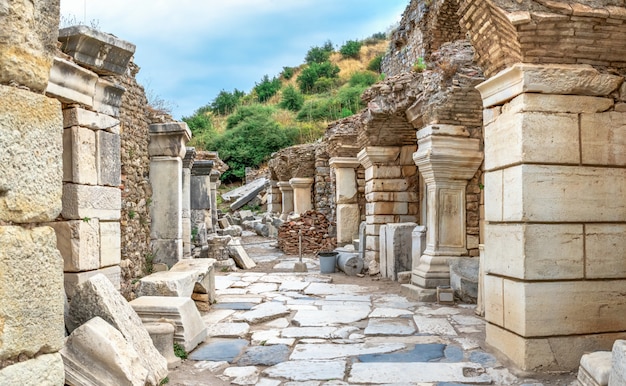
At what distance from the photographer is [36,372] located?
1852 millimetres

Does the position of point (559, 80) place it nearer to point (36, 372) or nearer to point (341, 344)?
point (341, 344)

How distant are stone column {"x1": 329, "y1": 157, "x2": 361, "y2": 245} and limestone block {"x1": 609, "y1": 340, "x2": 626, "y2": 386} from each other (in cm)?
1022

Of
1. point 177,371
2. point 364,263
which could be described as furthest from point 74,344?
point 364,263

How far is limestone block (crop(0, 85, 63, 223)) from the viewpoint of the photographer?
177 centimetres

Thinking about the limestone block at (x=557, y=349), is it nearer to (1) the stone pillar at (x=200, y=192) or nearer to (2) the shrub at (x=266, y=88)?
(1) the stone pillar at (x=200, y=192)

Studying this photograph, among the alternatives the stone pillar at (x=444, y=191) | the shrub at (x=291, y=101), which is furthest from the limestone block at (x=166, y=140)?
the shrub at (x=291, y=101)

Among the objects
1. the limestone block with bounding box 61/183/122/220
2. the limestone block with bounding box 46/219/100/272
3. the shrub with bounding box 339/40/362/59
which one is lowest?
the limestone block with bounding box 46/219/100/272

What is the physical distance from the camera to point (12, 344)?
5.78 ft

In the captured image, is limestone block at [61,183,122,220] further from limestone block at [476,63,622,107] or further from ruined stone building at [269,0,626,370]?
limestone block at [476,63,622,107]

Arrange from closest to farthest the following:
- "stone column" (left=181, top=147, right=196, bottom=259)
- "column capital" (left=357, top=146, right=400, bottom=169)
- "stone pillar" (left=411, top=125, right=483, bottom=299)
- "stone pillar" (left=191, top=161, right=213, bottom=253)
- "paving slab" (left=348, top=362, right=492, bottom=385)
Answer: "paving slab" (left=348, top=362, right=492, bottom=385) < "stone pillar" (left=411, top=125, right=483, bottom=299) < "stone column" (left=181, top=147, right=196, bottom=259) < "column capital" (left=357, top=146, right=400, bottom=169) < "stone pillar" (left=191, top=161, right=213, bottom=253)

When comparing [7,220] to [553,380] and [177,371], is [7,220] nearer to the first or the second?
[177,371]

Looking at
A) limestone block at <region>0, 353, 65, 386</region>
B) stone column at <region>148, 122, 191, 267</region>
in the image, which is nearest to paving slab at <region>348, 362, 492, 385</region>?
limestone block at <region>0, 353, 65, 386</region>

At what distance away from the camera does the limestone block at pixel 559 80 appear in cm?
407

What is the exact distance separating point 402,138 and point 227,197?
1882 centimetres
